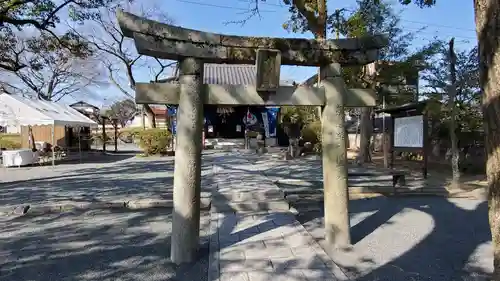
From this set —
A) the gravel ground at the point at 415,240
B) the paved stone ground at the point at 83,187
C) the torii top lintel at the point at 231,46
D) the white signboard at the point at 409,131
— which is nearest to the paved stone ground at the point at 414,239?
the gravel ground at the point at 415,240

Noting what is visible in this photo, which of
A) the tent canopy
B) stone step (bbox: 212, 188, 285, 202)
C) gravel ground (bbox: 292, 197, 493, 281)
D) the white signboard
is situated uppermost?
the tent canopy

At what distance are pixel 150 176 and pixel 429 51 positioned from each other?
396 inches

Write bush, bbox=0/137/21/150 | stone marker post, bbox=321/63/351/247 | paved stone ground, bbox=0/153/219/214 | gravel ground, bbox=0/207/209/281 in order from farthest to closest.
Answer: bush, bbox=0/137/21/150, paved stone ground, bbox=0/153/219/214, stone marker post, bbox=321/63/351/247, gravel ground, bbox=0/207/209/281

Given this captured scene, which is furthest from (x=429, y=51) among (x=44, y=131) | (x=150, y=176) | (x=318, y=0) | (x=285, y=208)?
(x=44, y=131)

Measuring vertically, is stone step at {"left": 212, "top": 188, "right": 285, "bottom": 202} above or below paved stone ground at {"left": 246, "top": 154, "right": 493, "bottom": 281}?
above

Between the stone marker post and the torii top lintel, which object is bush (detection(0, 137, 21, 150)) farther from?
the stone marker post

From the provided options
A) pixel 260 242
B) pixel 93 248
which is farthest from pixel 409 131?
pixel 93 248

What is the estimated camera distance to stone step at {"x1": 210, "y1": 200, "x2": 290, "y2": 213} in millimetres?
6156

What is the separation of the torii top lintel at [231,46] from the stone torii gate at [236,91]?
1 centimetres

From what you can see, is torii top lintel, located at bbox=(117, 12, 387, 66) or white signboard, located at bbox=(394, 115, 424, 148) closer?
torii top lintel, located at bbox=(117, 12, 387, 66)

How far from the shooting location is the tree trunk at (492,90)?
2020mm

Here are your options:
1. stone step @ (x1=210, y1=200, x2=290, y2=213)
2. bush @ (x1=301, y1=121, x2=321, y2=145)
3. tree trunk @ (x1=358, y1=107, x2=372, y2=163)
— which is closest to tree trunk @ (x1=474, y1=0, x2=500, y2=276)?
stone step @ (x1=210, y1=200, x2=290, y2=213)

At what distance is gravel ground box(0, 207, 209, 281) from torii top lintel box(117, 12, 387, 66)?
237 centimetres

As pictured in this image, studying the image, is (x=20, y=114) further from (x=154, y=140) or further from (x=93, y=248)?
(x=93, y=248)
